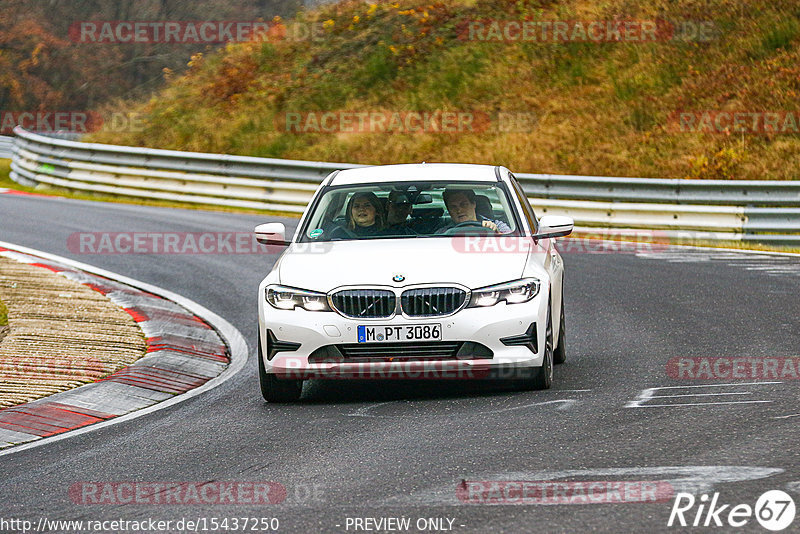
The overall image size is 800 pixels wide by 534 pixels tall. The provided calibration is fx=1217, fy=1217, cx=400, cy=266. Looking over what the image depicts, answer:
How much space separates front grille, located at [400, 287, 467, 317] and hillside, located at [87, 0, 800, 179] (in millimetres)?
16567

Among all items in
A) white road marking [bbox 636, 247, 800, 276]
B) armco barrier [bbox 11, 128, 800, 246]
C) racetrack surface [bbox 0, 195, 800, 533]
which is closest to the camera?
racetrack surface [bbox 0, 195, 800, 533]

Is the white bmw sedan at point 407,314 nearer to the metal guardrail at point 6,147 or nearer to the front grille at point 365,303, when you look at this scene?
the front grille at point 365,303

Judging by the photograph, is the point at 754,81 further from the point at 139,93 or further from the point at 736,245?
the point at 139,93

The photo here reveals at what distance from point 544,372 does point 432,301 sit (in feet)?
3.12

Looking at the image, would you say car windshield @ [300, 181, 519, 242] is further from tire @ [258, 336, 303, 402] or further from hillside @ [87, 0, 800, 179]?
hillside @ [87, 0, 800, 179]

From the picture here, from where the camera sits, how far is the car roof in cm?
956

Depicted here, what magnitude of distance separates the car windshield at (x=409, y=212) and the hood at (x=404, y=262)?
23 cm

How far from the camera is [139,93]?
148 feet

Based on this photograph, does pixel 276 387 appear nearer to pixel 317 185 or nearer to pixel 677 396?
pixel 677 396

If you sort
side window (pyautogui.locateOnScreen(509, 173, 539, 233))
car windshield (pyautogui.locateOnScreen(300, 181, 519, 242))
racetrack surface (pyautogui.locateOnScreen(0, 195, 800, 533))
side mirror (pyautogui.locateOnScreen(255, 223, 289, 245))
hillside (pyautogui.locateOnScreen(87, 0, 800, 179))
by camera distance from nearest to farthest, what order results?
racetrack surface (pyautogui.locateOnScreen(0, 195, 800, 533))
side mirror (pyautogui.locateOnScreen(255, 223, 289, 245))
car windshield (pyautogui.locateOnScreen(300, 181, 519, 242))
side window (pyautogui.locateOnScreen(509, 173, 539, 233))
hillside (pyautogui.locateOnScreen(87, 0, 800, 179))

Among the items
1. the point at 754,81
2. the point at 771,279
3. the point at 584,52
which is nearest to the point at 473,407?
the point at 771,279

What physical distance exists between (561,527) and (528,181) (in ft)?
55.9

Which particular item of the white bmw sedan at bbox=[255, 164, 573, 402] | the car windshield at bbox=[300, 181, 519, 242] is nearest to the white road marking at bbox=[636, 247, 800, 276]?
the car windshield at bbox=[300, 181, 519, 242]

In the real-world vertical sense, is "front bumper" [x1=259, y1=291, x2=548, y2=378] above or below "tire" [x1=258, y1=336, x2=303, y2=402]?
above
